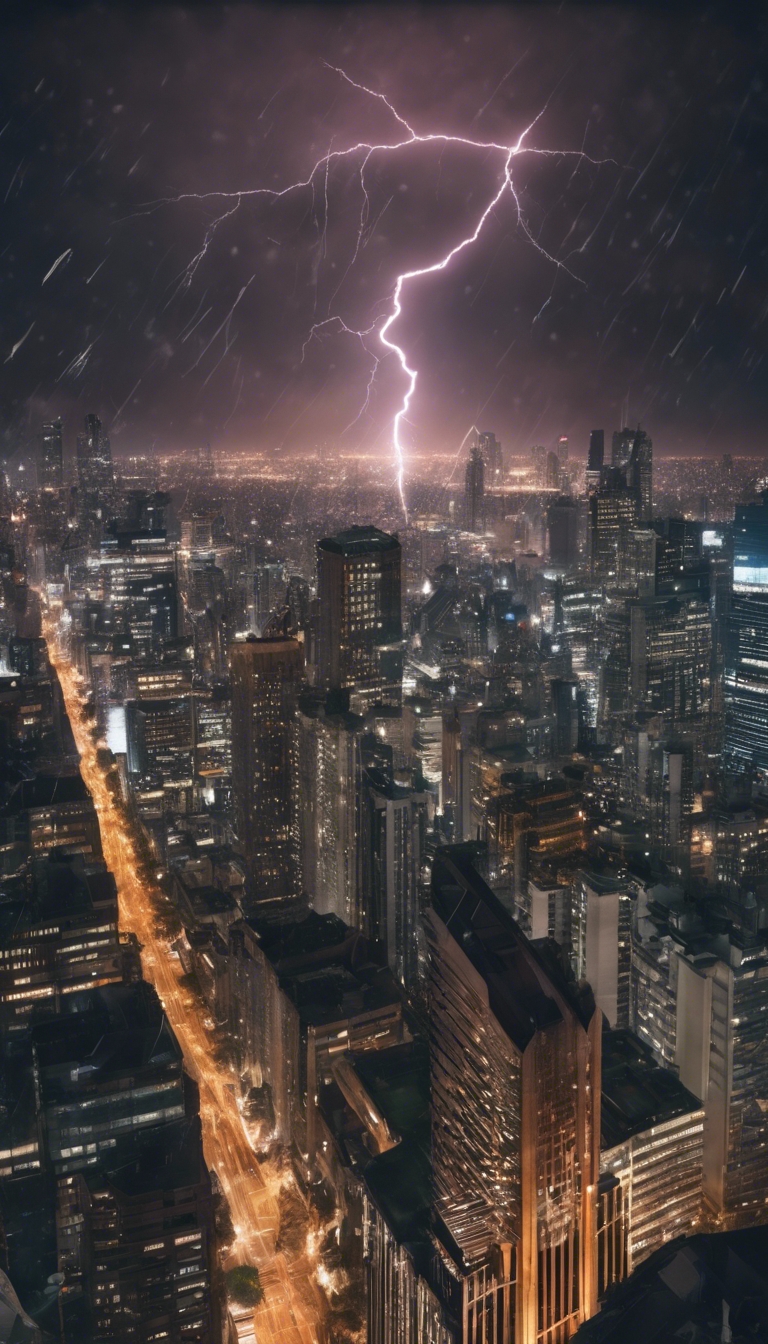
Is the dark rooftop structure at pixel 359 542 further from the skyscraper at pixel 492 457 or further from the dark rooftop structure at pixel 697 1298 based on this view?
the dark rooftop structure at pixel 697 1298

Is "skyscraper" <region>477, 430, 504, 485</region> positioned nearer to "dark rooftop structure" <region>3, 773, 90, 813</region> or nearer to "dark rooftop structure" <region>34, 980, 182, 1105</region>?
"dark rooftop structure" <region>3, 773, 90, 813</region>

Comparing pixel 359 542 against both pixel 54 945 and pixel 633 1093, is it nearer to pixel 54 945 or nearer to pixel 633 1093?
pixel 54 945

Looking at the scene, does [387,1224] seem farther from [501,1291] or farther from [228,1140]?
[228,1140]

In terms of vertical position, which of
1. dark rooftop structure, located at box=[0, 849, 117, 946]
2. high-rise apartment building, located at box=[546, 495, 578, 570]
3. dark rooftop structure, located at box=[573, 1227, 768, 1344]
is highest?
high-rise apartment building, located at box=[546, 495, 578, 570]

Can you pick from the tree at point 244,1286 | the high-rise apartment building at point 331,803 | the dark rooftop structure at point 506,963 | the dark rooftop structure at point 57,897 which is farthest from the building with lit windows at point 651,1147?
the dark rooftop structure at point 57,897

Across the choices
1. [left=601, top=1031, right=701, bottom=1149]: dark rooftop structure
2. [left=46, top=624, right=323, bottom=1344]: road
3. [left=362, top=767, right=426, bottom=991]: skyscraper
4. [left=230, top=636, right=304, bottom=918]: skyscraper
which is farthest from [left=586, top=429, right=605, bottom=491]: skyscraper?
[left=601, top=1031, right=701, bottom=1149]: dark rooftop structure

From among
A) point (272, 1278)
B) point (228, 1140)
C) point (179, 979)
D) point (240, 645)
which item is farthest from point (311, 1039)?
point (240, 645)
